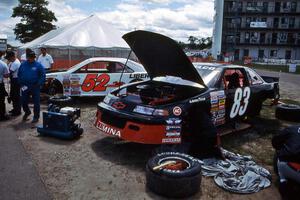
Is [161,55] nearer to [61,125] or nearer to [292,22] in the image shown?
[61,125]

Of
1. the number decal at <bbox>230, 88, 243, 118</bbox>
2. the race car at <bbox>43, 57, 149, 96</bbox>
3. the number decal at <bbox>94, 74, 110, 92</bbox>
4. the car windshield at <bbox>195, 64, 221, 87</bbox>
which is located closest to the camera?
the car windshield at <bbox>195, 64, 221, 87</bbox>

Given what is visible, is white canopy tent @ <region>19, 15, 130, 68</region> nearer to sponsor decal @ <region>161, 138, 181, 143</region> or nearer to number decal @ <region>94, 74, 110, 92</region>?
number decal @ <region>94, 74, 110, 92</region>

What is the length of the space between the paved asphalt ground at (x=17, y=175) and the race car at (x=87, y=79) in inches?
146

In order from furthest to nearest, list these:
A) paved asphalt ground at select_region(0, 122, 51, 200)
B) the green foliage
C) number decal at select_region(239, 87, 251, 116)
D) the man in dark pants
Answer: the green foliage < the man in dark pants < number decal at select_region(239, 87, 251, 116) < paved asphalt ground at select_region(0, 122, 51, 200)

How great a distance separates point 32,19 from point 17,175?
173 ft

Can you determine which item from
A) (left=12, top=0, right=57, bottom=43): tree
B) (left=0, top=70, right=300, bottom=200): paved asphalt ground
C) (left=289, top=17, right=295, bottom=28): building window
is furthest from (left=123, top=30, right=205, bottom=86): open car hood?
(left=289, top=17, right=295, bottom=28): building window

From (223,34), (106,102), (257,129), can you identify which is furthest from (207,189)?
(223,34)

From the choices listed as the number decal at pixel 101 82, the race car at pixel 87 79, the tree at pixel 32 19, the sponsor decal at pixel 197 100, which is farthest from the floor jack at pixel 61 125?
the tree at pixel 32 19

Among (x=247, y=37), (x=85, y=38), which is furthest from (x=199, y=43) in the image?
(x=85, y=38)

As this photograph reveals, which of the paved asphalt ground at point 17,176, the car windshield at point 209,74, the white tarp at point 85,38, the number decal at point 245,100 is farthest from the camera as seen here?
the white tarp at point 85,38

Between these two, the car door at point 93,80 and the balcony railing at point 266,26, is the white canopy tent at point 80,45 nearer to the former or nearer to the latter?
the car door at point 93,80

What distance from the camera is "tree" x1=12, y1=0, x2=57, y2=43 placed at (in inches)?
2003

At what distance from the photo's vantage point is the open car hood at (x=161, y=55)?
487 centimetres

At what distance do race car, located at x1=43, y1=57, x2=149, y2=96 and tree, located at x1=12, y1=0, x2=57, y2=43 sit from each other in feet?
149
